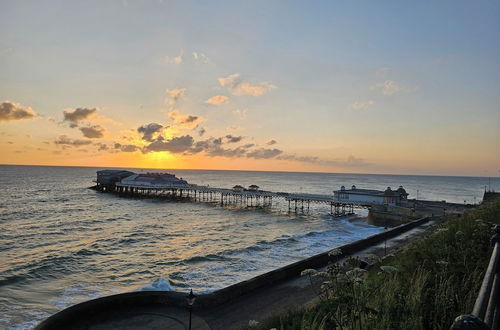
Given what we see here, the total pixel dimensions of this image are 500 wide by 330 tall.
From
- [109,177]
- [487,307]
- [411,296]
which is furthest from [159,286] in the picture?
[109,177]

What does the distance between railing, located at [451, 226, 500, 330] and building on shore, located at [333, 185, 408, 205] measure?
53.2 m

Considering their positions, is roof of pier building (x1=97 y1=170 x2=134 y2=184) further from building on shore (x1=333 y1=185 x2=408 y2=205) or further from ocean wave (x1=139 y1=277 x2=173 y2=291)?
ocean wave (x1=139 y1=277 x2=173 y2=291)

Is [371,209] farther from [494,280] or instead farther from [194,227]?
[494,280]

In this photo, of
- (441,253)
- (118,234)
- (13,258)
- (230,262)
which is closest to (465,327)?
(441,253)

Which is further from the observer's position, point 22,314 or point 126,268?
point 126,268

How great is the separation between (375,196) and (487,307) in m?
55.3

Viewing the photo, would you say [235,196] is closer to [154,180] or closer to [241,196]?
[241,196]

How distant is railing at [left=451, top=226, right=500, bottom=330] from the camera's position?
1.53 m

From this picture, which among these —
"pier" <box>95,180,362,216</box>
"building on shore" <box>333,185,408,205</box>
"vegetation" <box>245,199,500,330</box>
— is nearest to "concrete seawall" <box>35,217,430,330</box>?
"vegetation" <box>245,199,500,330</box>

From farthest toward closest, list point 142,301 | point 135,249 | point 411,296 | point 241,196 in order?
point 241,196
point 135,249
point 142,301
point 411,296

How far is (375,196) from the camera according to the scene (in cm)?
5431

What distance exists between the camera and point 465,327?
4.97 ft

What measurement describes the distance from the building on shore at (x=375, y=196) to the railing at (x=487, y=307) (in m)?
53.2

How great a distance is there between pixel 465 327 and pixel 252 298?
55.7ft
